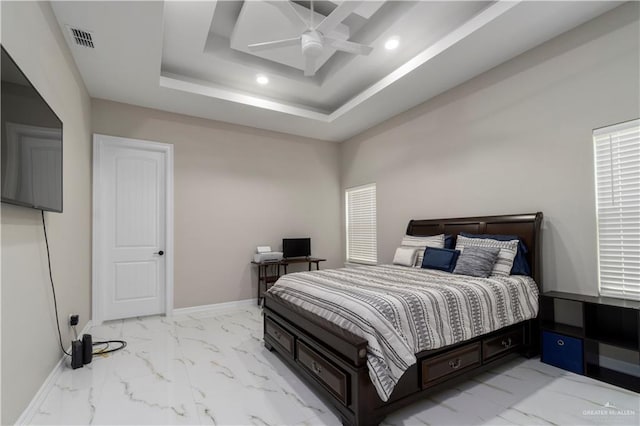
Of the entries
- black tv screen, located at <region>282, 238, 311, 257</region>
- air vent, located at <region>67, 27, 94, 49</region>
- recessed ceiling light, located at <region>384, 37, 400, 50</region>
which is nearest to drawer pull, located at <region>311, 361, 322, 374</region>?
black tv screen, located at <region>282, 238, 311, 257</region>

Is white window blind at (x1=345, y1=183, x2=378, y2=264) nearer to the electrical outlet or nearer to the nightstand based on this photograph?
the nightstand

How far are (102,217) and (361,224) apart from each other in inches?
156

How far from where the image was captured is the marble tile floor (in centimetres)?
192

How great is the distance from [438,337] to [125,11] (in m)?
3.44

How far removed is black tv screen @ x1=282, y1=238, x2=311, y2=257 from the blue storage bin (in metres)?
3.41

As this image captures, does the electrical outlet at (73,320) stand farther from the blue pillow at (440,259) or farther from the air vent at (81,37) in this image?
the blue pillow at (440,259)

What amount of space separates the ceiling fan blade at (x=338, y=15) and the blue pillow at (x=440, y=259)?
248 cm

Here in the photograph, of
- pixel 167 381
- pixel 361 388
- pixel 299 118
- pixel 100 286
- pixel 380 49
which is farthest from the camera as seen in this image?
pixel 299 118

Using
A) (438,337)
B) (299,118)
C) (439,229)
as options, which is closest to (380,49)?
(299,118)

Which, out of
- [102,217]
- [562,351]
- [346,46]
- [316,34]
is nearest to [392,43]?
[346,46]

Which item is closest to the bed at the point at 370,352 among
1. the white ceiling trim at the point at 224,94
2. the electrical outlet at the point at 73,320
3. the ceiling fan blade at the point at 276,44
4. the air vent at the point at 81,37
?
the electrical outlet at the point at 73,320

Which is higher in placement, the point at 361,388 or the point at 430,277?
the point at 430,277

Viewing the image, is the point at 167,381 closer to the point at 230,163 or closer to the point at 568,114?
the point at 230,163

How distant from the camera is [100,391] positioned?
2279 mm
